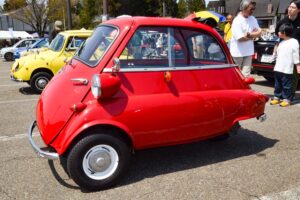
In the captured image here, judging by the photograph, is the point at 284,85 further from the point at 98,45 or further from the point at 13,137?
the point at 13,137

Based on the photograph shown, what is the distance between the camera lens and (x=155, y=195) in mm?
3336

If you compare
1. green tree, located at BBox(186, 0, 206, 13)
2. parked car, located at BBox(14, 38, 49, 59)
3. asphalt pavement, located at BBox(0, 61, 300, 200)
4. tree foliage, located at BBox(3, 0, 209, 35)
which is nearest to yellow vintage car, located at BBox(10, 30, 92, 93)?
asphalt pavement, located at BBox(0, 61, 300, 200)

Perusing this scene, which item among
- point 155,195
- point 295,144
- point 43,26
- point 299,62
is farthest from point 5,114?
point 43,26

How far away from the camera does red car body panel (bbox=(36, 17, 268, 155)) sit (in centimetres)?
332

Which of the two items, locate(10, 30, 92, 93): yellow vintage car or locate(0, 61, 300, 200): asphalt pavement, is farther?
locate(10, 30, 92, 93): yellow vintage car

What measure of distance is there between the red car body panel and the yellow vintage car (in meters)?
4.61

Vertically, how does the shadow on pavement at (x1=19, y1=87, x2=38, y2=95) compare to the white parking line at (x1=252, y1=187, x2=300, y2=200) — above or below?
below

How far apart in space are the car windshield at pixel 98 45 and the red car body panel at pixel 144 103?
0.08m

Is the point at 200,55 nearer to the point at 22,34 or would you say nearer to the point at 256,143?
the point at 256,143

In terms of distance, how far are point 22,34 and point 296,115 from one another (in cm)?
3856

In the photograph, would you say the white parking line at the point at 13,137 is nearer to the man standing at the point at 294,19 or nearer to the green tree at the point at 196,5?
the man standing at the point at 294,19

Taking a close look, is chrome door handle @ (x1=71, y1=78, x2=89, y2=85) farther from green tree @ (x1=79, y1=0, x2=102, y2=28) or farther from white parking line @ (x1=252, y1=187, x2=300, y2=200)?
green tree @ (x1=79, y1=0, x2=102, y2=28)

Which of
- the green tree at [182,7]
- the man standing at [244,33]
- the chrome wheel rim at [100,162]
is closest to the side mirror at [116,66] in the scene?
the chrome wheel rim at [100,162]

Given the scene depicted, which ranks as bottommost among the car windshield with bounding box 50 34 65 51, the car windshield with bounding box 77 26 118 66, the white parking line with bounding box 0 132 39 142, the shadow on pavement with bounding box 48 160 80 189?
the white parking line with bounding box 0 132 39 142
